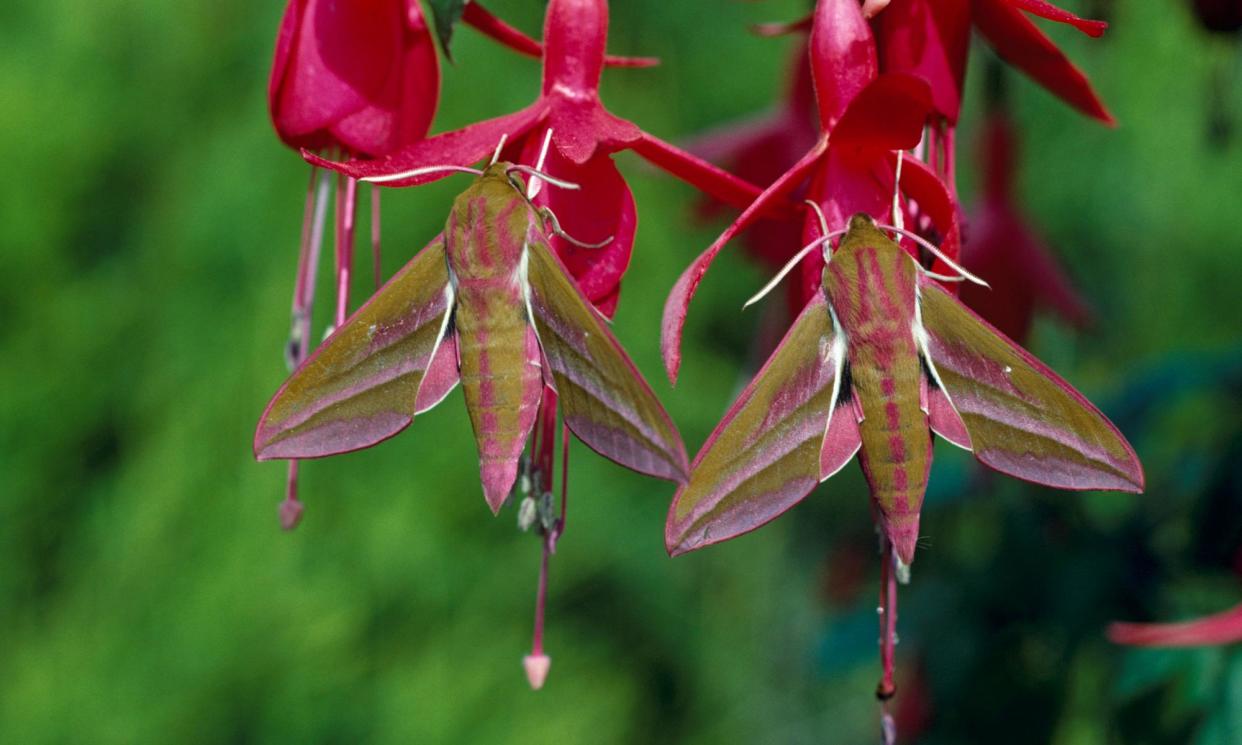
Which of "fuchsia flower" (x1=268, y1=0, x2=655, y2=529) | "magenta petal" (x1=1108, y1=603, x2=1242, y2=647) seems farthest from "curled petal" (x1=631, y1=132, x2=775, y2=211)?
"magenta petal" (x1=1108, y1=603, x2=1242, y2=647)

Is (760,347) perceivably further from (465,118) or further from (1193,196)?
(465,118)

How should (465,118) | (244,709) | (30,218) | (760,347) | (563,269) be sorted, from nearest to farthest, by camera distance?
(563,269) → (760,347) → (244,709) → (30,218) → (465,118)

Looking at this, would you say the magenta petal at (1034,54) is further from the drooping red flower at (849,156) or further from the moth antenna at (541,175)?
the moth antenna at (541,175)

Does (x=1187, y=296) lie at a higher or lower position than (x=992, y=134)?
lower

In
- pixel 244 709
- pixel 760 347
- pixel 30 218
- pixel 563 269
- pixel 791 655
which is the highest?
pixel 563 269

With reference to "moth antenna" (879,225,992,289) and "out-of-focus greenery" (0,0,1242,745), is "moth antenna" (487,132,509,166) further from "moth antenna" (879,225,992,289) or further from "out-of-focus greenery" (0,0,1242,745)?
"out-of-focus greenery" (0,0,1242,745)

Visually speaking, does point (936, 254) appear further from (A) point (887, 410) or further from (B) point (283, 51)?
(B) point (283, 51)

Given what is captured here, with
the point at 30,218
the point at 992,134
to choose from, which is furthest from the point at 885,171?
the point at 30,218
